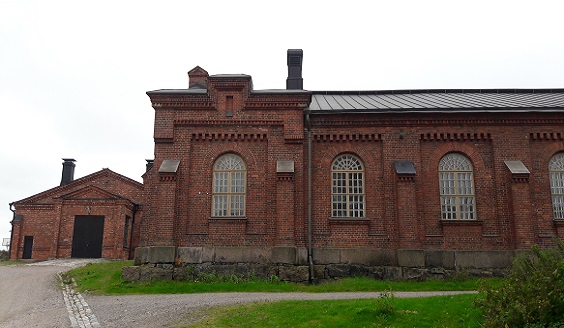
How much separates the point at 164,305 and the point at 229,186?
6.65 metres

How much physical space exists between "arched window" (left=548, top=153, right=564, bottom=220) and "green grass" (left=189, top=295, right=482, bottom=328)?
8883mm

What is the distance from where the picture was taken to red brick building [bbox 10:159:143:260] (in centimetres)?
3206

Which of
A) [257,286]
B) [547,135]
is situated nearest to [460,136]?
[547,135]

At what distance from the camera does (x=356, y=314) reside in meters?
10.1

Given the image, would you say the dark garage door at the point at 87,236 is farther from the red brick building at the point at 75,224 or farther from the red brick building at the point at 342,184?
the red brick building at the point at 342,184

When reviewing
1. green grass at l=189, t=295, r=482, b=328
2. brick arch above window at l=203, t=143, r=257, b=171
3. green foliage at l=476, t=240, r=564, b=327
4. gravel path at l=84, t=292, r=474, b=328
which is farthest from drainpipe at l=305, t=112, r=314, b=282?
green foliage at l=476, t=240, r=564, b=327

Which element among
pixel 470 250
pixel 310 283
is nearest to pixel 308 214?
pixel 310 283

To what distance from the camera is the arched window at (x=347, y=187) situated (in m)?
18.4

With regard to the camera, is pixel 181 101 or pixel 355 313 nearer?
pixel 355 313

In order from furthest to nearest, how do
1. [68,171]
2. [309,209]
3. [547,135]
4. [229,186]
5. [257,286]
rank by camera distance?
[68,171]
[547,135]
[229,186]
[309,209]
[257,286]

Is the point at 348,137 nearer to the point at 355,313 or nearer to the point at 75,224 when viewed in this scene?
the point at 355,313

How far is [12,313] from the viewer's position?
500 inches

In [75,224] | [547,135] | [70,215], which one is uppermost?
[547,135]

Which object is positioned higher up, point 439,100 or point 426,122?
point 439,100
